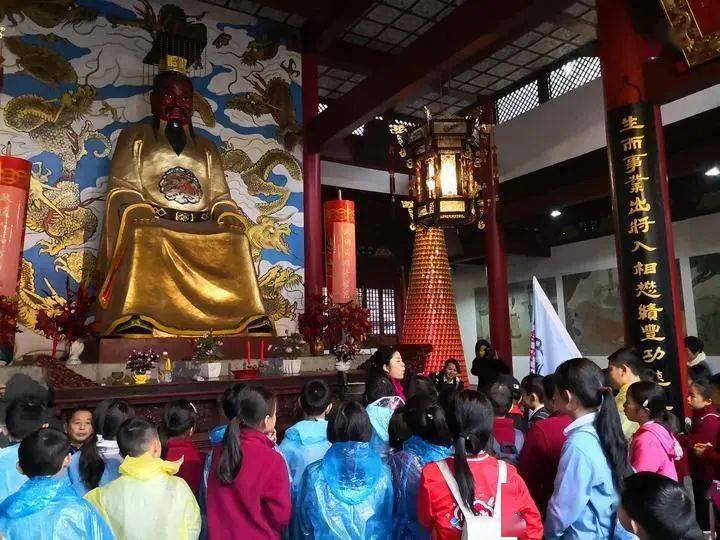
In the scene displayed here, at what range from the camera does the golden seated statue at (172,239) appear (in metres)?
6.41

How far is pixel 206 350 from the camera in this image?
19.5 ft

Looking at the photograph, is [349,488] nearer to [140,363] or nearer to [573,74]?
[140,363]

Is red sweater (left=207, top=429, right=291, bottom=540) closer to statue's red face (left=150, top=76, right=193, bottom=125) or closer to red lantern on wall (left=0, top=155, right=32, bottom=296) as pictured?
red lantern on wall (left=0, top=155, right=32, bottom=296)

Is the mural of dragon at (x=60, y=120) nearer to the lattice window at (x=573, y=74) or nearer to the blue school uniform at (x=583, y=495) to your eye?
the lattice window at (x=573, y=74)

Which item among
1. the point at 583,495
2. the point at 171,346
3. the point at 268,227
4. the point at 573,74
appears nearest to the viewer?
the point at 583,495

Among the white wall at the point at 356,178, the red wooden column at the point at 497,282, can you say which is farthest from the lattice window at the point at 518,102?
the white wall at the point at 356,178

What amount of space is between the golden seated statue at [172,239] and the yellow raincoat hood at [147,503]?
14.7 ft

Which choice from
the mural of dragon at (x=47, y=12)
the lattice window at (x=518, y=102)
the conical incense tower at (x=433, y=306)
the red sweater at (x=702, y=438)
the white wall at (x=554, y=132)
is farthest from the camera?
the lattice window at (x=518, y=102)

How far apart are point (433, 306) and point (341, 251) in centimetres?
198

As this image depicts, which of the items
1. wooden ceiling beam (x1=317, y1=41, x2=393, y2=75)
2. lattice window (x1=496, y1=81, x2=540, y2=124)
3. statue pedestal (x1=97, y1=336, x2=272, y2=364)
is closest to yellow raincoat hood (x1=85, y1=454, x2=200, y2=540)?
statue pedestal (x1=97, y1=336, x2=272, y2=364)

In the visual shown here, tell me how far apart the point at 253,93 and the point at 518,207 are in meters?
4.39

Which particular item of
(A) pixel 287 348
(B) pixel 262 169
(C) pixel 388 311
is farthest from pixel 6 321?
(C) pixel 388 311

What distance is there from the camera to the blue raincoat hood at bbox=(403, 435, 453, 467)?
2086 millimetres

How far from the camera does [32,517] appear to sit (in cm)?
165
